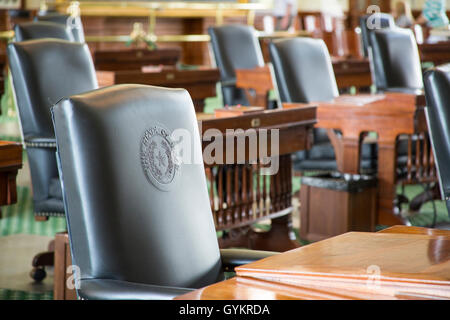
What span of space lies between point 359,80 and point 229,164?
274 centimetres

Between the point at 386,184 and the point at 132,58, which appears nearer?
the point at 386,184

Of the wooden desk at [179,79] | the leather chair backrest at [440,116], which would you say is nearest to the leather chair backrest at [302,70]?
the wooden desk at [179,79]

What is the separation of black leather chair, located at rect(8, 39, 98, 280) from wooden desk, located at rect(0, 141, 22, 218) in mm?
400

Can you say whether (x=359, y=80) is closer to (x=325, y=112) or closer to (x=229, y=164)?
(x=325, y=112)

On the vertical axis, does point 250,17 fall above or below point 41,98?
above

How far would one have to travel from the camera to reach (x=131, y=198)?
1365 millimetres

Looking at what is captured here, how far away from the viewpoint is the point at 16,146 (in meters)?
2.38

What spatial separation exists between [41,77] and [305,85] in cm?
157

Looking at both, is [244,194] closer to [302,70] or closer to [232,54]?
[302,70]

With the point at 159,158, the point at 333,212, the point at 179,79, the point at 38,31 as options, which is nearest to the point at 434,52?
the point at 179,79

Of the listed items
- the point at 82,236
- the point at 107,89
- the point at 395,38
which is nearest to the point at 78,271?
the point at 82,236

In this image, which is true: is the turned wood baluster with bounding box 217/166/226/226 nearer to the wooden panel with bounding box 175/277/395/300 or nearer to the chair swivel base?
the chair swivel base

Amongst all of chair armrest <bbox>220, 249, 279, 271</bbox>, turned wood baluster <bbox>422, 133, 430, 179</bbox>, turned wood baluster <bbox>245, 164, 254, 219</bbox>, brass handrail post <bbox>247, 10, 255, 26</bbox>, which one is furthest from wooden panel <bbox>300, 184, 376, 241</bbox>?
brass handrail post <bbox>247, 10, 255, 26</bbox>

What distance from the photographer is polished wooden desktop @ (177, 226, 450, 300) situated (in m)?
0.97
